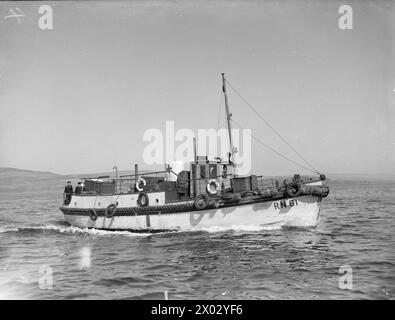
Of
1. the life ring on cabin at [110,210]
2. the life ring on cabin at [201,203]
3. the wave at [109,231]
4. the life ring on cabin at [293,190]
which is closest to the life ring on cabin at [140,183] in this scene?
the life ring on cabin at [110,210]

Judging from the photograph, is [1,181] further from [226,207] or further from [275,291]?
[275,291]

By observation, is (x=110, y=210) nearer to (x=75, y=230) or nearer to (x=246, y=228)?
(x=75, y=230)

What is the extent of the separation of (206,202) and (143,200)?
14.6 ft

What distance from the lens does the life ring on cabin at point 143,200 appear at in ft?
73.2

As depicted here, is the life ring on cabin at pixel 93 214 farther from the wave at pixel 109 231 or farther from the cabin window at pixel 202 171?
the cabin window at pixel 202 171

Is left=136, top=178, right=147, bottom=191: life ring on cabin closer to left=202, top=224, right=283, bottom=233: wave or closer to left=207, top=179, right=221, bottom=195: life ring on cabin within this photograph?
left=207, top=179, right=221, bottom=195: life ring on cabin

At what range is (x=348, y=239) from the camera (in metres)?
19.7

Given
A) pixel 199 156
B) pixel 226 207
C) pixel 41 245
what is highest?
pixel 199 156

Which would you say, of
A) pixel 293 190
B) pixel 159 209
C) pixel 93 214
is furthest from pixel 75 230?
pixel 293 190

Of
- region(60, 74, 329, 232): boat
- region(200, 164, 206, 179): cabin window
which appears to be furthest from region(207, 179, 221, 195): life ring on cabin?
region(200, 164, 206, 179): cabin window

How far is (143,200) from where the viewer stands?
73.7ft

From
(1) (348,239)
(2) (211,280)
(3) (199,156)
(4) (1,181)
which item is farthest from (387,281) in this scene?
(4) (1,181)

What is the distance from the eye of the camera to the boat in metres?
20.3
